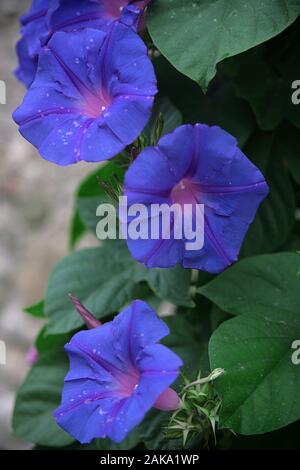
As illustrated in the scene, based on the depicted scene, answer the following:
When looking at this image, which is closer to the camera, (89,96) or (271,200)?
(89,96)

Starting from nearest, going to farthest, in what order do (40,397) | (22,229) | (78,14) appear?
(78,14)
(40,397)
(22,229)

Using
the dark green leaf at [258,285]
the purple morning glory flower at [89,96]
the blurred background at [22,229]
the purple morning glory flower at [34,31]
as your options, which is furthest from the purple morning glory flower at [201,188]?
the blurred background at [22,229]

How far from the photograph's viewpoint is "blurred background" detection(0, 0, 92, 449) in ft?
9.95

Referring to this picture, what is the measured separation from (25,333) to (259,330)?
6.89 feet

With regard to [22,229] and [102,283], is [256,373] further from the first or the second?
[22,229]

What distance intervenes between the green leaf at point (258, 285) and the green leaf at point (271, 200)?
0.16 metres

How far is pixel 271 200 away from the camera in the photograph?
137 cm

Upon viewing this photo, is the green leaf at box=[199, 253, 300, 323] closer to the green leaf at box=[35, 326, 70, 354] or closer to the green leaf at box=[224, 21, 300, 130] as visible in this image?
the green leaf at box=[224, 21, 300, 130]

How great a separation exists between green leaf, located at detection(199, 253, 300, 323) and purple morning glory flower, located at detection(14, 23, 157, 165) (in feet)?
1.02

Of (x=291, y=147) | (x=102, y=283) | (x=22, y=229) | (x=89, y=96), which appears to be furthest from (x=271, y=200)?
(x=22, y=229)

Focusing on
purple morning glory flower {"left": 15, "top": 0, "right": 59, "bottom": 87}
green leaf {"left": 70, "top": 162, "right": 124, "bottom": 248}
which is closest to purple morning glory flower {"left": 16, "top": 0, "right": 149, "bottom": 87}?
purple morning glory flower {"left": 15, "top": 0, "right": 59, "bottom": 87}

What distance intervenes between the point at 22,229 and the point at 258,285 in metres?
2.29
